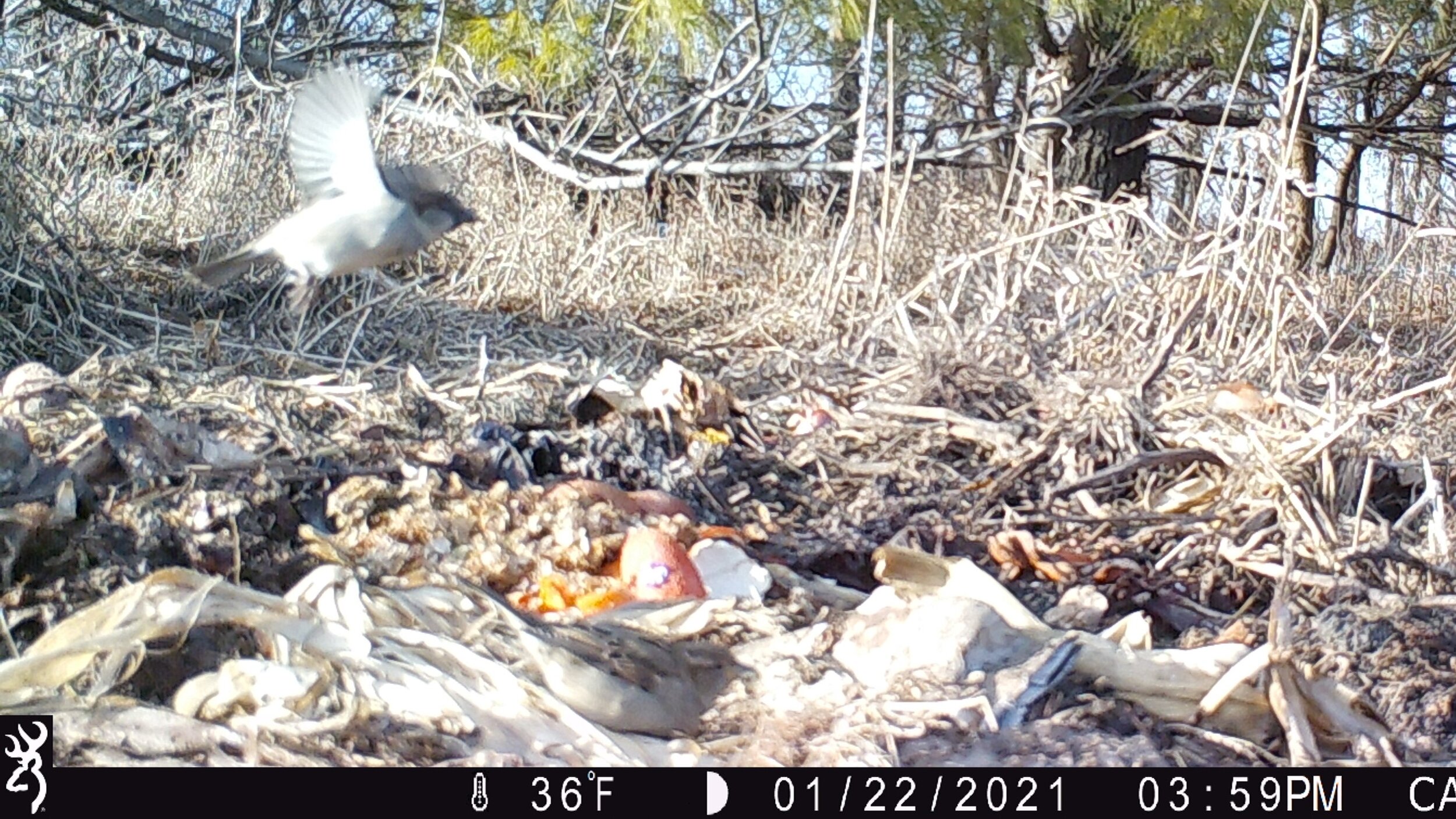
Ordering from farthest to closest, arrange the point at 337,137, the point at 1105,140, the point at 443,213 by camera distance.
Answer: the point at 1105,140 < the point at 443,213 < the point at 337,137

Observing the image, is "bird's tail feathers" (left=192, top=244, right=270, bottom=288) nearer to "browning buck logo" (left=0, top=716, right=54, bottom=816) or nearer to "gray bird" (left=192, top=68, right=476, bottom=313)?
"gray bird" (left=192, top=68, right=476, bottom=313)

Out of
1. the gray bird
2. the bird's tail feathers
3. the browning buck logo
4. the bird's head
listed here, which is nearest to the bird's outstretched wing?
the gray bird

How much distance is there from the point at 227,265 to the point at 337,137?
84cm

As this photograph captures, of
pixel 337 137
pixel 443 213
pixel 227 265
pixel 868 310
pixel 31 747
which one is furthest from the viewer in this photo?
pixel 868 310

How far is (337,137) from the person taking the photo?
12.3 feet

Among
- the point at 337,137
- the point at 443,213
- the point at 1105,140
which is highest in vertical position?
the point at 1105,140

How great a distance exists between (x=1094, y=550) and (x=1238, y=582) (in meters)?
0.30

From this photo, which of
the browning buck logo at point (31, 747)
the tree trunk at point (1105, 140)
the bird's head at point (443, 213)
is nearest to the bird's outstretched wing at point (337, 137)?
the bird's head at point (443, 213)

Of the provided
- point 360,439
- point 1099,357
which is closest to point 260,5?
point 360,439

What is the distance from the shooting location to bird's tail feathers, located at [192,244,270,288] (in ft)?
14.0

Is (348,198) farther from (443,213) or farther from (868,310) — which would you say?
(868,310)
